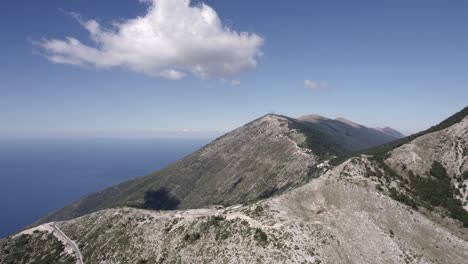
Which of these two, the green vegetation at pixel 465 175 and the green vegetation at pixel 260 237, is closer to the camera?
the green vegetation at pixel 260 237

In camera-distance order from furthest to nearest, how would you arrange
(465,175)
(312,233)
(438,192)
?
(465,175), (438,192), (312,233)

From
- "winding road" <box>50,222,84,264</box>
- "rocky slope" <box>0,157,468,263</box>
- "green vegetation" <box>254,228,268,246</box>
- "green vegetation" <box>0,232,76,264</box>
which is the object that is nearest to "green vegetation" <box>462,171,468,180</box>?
"rocky slope" <box>0,157,468,263</box>

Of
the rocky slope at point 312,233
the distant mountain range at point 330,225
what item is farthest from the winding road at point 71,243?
the rocky slope at point 312,233

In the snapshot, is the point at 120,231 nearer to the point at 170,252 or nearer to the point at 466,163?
the point at 170,252

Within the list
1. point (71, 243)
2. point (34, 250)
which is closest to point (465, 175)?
point (71, 243)

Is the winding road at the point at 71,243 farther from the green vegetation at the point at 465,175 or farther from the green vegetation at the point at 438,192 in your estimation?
the green vegetation at the point at 465,175

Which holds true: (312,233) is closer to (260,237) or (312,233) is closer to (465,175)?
(260,237)

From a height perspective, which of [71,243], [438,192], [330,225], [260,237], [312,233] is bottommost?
[71,243]

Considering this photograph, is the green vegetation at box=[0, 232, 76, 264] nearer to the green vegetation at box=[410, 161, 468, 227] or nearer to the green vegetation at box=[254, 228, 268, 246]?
the green vegetation at box=[254, 228, 268, 246]

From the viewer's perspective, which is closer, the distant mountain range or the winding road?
the distant mountain range

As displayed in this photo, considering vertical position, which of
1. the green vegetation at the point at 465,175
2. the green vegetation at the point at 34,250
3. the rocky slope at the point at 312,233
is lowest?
the green vegetation at the point at 34,250

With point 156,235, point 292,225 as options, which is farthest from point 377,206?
point 156,235
